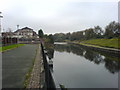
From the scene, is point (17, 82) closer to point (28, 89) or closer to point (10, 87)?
point (10, 87)

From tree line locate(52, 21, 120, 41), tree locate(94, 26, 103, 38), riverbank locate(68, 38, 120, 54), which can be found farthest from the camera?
tree locate(94, 26, 103, 38)

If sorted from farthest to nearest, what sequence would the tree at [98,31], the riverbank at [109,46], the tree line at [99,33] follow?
the tree at [98,31] → the tree line at [99,33] → the riverbank at [109,46]

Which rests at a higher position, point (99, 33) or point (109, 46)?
point (99, 33)

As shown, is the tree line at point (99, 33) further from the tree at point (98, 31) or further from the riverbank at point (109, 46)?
the riverbank at point (109, 46)

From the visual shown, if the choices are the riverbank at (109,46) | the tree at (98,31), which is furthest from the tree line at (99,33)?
the riverbank at (109,46)

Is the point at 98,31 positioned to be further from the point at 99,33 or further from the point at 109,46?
the point at 109,46

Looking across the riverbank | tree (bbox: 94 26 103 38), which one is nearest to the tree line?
tree (bbox: 94 26 103 38)

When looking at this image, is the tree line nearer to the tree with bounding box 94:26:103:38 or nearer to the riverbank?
the tree with bounding box 94:26:103:38

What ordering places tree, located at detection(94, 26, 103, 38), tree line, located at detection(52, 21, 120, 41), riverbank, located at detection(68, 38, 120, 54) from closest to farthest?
→ riverbank, located at detection(68, 38, 120, 54) < tree line, located at detection(52, 21, 120, 41) < tree, located at detection(94, 26, 103, 38)

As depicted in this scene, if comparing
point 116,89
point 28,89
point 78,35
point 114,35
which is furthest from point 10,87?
point 78,35

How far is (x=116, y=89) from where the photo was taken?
6.65 m

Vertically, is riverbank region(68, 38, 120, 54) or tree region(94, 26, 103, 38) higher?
tree region(94, 26, 103, 38)

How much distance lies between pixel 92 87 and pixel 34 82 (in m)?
4.17

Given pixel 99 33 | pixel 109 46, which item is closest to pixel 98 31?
pixel 99 33
